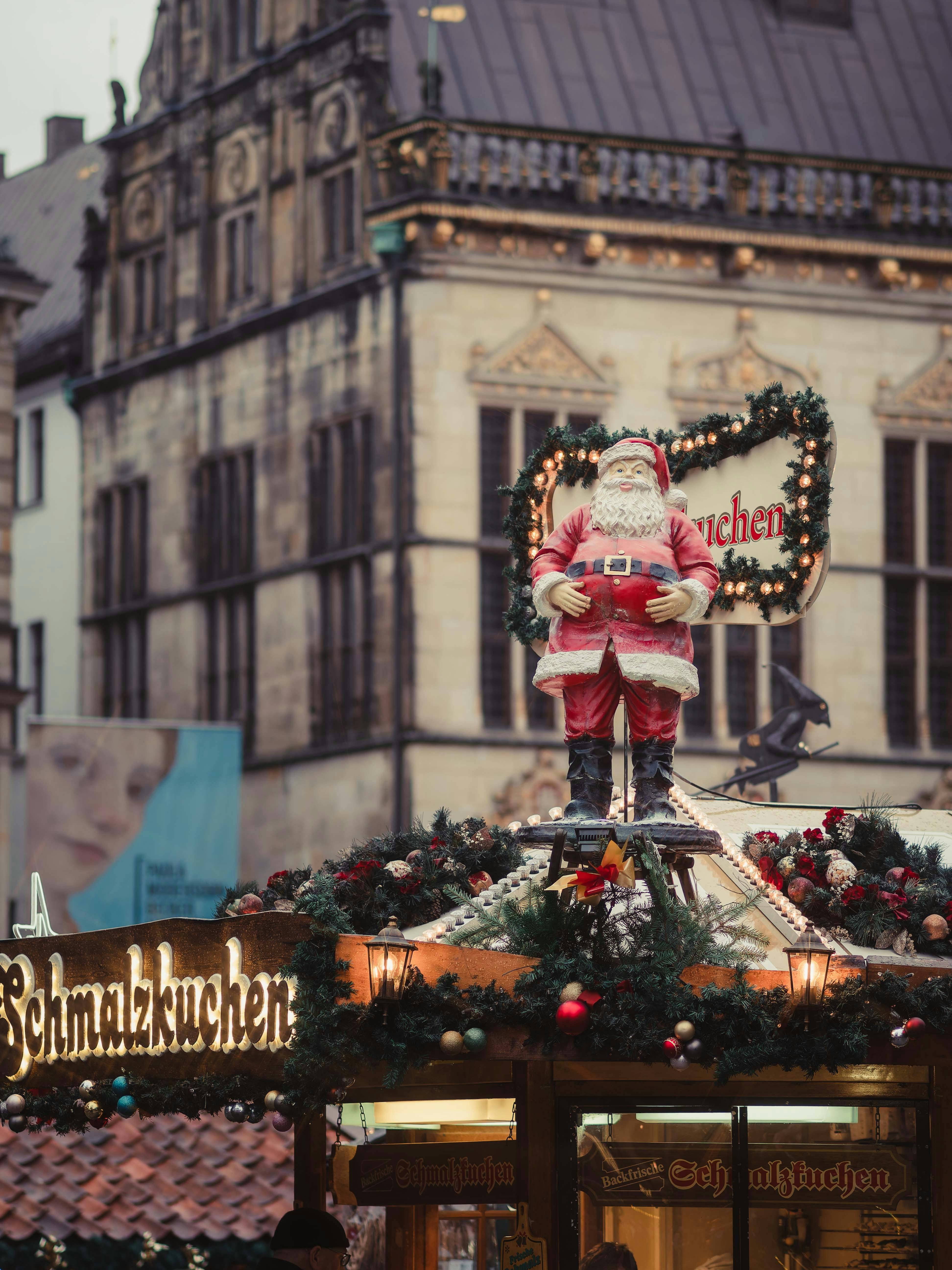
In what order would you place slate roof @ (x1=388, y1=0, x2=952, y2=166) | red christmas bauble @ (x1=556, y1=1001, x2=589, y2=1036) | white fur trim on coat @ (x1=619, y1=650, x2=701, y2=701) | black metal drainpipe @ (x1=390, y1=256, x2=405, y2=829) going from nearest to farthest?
red christmas bauble @ (x1=556, y1=1001, x2=589, y2=1036) < white fur trim on coat @ (x1=619, y1=650, x2=701, y2=701) < black metal drainpipe @ (x1=390, y1=256, x2=405, y2=829) < slate roof @ (x1=388, y1=0, x2=952, y2=166)

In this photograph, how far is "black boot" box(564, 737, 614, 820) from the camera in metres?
12.7

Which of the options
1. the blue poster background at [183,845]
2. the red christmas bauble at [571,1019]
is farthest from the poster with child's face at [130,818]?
the red christmas bauble at [571,1019]

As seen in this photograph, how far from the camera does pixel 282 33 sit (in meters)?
34.0

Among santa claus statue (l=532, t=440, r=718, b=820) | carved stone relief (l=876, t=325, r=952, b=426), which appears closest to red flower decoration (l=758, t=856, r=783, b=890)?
santa claus statue (l=532, t=440, r=718, b=820)

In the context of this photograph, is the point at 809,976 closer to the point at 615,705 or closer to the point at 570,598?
the point at 615,705

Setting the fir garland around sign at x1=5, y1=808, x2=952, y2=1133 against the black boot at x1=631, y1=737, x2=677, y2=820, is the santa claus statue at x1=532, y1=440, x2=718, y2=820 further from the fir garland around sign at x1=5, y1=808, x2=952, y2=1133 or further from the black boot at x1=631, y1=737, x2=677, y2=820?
the fir garland around sign at x1=5, y1=808, x2=952, y2=1133

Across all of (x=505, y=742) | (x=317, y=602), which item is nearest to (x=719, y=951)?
(x=505, y=742)

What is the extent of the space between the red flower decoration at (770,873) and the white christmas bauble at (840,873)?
0.23 m

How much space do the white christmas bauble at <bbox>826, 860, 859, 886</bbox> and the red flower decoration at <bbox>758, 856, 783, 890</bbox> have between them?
0.76 ft

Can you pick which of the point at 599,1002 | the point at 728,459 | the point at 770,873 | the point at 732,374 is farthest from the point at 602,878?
the point at 732,374

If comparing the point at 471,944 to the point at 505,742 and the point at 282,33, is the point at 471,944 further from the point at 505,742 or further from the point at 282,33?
the point at 282,33

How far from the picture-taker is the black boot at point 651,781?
41.3 feet

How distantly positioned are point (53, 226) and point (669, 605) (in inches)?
1290

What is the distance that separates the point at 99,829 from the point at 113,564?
20.8ft
